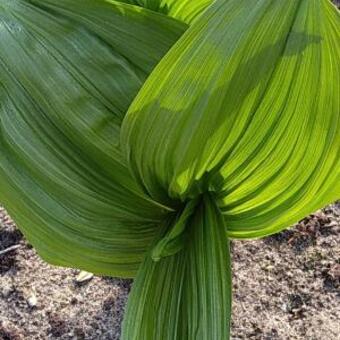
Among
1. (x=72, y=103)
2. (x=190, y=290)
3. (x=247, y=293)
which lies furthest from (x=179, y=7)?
(x=247, y=293)

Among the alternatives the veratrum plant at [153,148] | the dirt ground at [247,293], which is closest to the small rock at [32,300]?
the dirt ground at [247,293]

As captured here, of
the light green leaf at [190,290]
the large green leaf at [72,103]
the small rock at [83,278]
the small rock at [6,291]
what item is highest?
the large green leaf at [72,103]

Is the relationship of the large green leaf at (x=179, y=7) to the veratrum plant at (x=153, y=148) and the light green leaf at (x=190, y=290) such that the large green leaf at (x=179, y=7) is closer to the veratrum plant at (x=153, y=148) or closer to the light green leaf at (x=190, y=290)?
the veratrum plant at (x=153, y=148)

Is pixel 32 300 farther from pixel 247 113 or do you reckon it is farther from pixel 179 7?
pixel 247 113

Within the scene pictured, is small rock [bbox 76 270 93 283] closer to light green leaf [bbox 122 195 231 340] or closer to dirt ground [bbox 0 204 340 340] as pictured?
dirt ground [bbox 0 204 340 340]

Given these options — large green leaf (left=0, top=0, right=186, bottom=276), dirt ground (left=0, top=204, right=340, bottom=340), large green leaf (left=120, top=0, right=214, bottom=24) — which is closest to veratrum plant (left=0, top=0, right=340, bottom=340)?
large green leaf (left=0, top=0, right=186, bottom=276)

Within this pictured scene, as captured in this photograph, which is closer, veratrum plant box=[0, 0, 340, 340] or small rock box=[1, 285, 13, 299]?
veratrum plant box=[0, 0, 340, 340]
